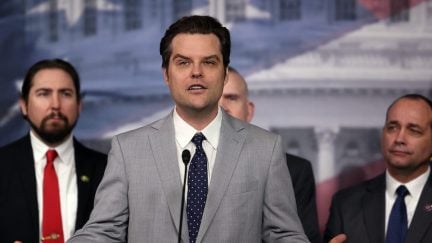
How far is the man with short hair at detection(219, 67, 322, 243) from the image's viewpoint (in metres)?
4.34

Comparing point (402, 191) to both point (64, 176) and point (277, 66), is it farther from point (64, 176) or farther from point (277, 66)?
point (64, 176)

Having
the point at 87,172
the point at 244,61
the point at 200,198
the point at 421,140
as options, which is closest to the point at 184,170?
the point at 200,198

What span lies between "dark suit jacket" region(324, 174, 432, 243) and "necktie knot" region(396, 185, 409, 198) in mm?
76

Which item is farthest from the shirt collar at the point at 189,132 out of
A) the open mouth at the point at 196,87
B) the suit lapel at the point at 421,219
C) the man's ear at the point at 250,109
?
the man's ear at the point at 250,109

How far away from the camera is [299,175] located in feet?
14.4

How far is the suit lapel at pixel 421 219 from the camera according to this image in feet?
13.5

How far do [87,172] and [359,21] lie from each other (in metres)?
1.93

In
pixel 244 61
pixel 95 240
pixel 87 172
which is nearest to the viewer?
pixel 95 240

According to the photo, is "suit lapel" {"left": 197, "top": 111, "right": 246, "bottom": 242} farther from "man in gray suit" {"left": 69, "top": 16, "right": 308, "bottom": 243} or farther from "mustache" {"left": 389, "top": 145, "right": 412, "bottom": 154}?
"mustache" {"left": 389, "top": 145, "right": 412, "bottom": 154}

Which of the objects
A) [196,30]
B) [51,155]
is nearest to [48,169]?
[51,155]

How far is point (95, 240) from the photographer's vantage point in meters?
2.68

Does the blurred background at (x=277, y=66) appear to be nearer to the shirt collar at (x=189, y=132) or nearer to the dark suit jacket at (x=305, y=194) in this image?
the dark suit jacket at (x=305, y=194)

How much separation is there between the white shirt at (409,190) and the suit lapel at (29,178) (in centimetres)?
168

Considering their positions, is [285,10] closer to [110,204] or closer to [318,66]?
[318,66]
